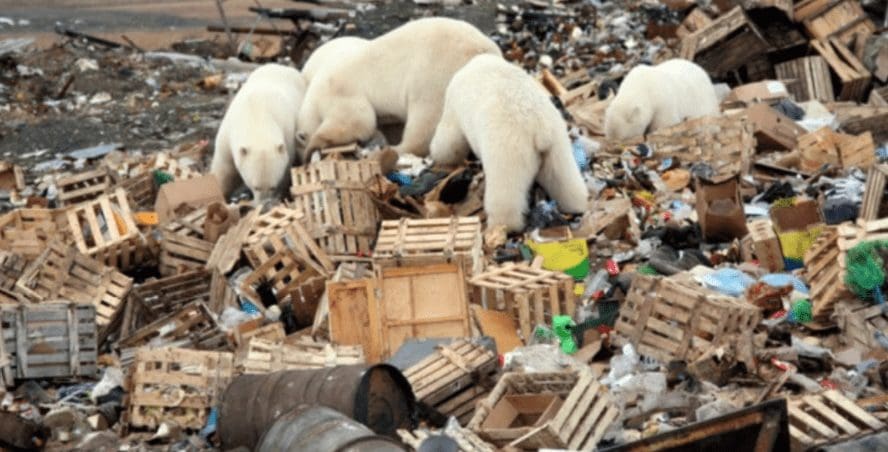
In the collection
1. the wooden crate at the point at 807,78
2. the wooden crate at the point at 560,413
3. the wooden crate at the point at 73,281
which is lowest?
the wooden crate at the point at 560,413

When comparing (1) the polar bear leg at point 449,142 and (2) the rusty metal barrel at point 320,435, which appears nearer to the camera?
(2) the rusty metal barrel at point 320,435

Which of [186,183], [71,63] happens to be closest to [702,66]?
[186,183]

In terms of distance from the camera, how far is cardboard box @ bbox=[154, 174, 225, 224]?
12.1m

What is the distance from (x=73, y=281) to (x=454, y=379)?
10.9 ft

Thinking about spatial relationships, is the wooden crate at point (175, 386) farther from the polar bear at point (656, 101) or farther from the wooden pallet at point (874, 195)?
the polar bear at point (656, 101)

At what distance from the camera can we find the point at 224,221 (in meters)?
11.5

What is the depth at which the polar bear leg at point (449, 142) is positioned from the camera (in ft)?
41.3

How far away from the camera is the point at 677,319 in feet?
28.9

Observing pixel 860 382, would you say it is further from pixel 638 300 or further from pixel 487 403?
pixel 487 403

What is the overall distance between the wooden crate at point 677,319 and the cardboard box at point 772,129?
421cm

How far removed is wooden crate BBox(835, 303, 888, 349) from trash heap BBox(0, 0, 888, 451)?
14mm

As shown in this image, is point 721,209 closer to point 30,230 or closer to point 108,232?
point 108,232

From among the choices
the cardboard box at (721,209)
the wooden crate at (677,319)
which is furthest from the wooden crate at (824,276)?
the cardboard box at (721,209)

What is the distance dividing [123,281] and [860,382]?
4.93 metres
